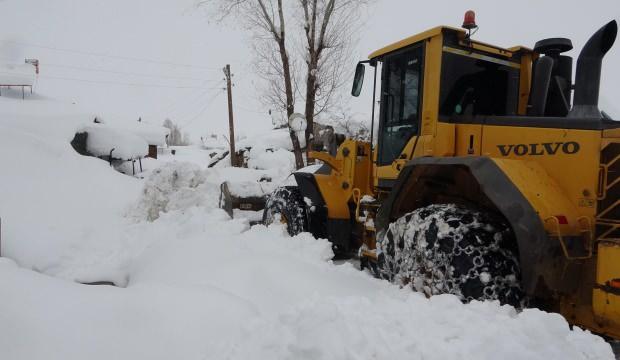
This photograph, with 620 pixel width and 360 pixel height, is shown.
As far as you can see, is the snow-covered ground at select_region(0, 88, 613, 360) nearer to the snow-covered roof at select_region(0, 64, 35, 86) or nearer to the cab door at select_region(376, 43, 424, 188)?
the cab door at select_region(376, 43, 424, 188)

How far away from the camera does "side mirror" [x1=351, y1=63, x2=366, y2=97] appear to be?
473cm

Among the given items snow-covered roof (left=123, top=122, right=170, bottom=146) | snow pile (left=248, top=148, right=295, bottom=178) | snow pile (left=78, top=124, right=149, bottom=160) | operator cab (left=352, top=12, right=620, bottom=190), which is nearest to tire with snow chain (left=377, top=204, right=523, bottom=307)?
operator cab (left=352, top=12, right=620, bottom=190)

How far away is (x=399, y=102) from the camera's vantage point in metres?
4.35

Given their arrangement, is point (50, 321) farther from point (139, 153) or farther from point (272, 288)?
point (139, 153)

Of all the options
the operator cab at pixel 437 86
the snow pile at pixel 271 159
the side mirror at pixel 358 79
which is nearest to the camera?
the operator cab at pixel 437 86

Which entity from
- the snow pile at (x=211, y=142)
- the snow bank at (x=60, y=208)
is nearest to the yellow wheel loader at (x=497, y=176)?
the snow bank at (x=60, y=208)

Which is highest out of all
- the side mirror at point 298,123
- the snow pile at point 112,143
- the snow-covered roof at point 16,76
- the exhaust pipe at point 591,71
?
the snow-covered roof at point 16,76

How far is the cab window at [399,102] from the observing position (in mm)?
4086

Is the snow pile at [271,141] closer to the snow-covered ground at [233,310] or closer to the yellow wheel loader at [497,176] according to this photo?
the snow-covered ground at [233,310]

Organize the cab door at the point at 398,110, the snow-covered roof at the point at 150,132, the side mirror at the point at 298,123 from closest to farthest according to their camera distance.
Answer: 1. the cab door at the point at 398,110
2. the side mirror at the point at 298,123
3. the snow-covered roof at the point at 150,132

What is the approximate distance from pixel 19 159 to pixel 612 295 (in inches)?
391

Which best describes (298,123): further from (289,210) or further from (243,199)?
(243,199)

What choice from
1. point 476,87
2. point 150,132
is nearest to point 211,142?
→ point 150,132

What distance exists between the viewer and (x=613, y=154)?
269 cm
